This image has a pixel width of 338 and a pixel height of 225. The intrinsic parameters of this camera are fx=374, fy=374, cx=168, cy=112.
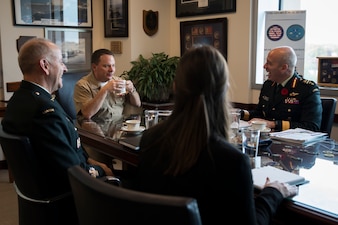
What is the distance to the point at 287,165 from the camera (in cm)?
167

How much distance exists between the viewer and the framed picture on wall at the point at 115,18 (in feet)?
14.3

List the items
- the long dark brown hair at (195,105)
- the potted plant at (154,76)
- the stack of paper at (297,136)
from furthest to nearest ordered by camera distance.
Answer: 1. the potted plant at (154,76)
2. the stack of paper at (297,136)
3. the long dark brown hair at (195,105)

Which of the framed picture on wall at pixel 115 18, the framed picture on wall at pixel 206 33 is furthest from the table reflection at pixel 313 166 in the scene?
the framed picture on wall at pixel 115 18

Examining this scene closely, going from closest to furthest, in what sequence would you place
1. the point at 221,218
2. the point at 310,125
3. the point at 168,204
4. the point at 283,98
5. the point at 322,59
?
the point at 168,204 → the point at 221,218 → the point at 310,125 → the point at 283,98 → the point at 322,59

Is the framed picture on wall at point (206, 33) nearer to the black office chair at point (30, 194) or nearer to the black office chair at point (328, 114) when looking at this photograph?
the black office chair at point (328, 114)

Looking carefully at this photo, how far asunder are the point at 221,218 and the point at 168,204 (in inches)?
13.9

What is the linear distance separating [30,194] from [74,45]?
10.3 feet

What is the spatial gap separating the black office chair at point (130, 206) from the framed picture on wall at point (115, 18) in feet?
11.9

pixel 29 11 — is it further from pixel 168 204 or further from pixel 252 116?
pixel 168 204

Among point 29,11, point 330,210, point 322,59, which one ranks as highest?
point 29,11

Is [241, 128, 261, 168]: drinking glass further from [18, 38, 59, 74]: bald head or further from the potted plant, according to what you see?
the potted plant

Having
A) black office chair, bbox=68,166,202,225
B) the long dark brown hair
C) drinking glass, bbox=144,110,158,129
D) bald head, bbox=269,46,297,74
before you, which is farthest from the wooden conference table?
bald head, bbox=269,46,297,74

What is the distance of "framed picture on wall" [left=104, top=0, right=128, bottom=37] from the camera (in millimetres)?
4371

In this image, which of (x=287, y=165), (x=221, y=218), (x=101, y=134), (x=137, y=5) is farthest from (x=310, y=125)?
(x=137, y=5)
